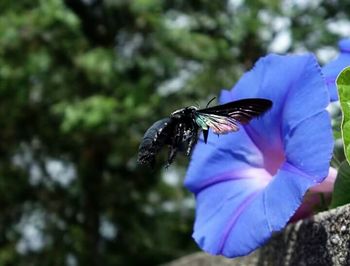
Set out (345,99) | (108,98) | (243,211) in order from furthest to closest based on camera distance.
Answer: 1. (108,98)
2. (243,211)
3. (345,99)

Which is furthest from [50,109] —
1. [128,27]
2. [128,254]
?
[128,254]

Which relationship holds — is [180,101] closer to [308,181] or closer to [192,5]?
[192,5]

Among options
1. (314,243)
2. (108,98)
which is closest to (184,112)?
(314,243)

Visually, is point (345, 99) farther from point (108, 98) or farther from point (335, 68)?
point (108, 98)

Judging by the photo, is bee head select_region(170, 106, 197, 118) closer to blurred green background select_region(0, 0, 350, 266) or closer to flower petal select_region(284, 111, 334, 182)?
flower petal select_region(284, 111, 334, 182)

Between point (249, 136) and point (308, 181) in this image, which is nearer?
point (308, 181)

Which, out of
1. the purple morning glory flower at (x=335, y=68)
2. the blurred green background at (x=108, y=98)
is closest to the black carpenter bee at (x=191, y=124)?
the purple morning glory flower at (x=335, y=68)
